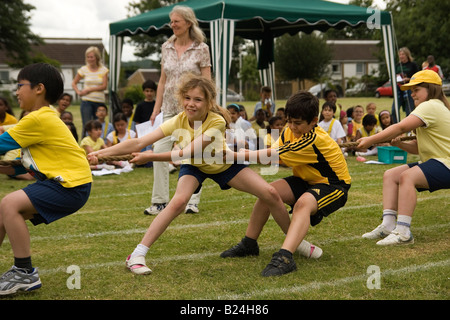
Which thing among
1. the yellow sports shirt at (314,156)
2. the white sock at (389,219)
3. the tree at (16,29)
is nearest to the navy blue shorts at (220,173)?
the yellow sports shirt at (314,156)

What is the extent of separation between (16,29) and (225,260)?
47356 mm

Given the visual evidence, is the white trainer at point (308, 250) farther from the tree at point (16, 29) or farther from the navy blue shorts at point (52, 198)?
the tree at point (16, 29)

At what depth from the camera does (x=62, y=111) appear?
535 inches

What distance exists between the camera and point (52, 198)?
13.7 ft

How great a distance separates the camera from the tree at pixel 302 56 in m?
→ 54.0

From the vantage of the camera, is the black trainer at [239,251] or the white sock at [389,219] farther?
the white sock at [389,219]

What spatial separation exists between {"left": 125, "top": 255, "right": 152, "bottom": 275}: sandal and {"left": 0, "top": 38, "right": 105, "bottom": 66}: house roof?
72.4 meters

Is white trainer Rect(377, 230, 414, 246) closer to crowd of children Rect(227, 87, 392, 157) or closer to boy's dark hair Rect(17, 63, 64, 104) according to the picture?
boy's dark hair Rect(17, 63, 64, 104)

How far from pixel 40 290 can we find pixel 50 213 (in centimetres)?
61

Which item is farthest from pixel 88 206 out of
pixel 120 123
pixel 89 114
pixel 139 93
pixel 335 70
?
pixel 335 70

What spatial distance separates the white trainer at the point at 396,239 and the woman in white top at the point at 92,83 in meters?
8.86

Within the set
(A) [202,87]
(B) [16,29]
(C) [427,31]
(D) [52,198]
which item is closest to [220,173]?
(A) [202,87]

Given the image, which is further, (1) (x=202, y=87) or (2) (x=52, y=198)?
(1) (x=202, y=87)

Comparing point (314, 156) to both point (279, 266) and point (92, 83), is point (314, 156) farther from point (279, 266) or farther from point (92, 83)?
point (92, 83)
